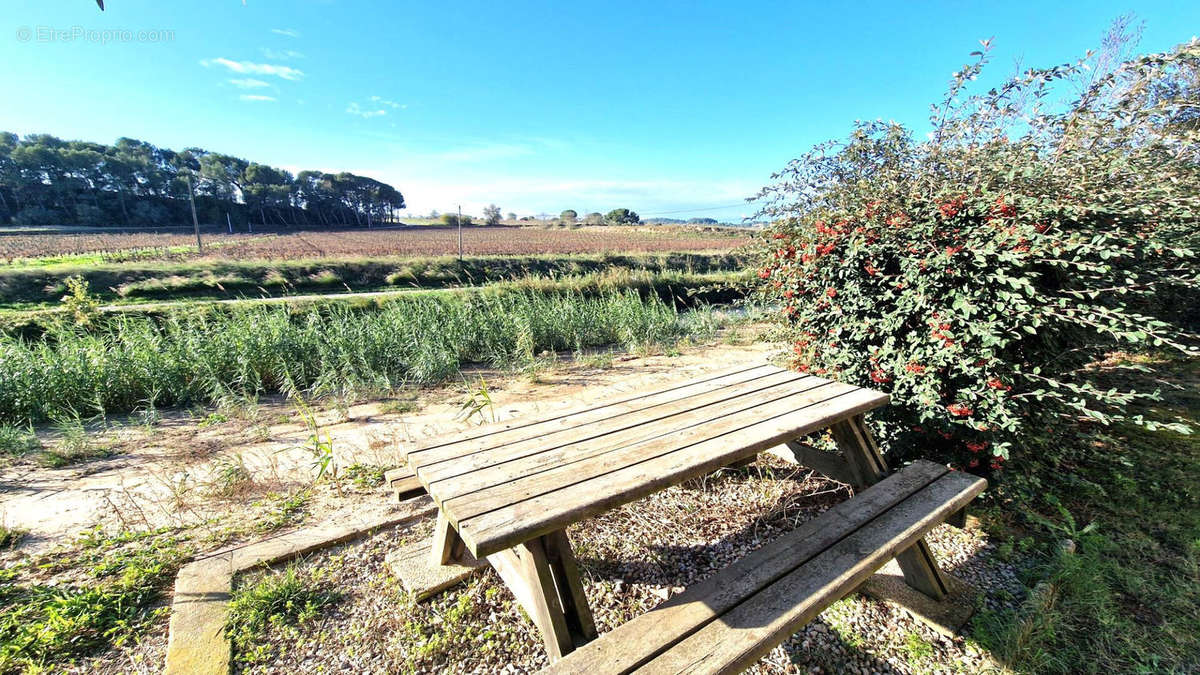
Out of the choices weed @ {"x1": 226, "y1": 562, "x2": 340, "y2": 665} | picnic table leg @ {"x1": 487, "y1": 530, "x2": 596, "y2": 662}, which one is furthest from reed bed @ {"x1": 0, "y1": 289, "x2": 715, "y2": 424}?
picnic table leg @ {"x1": 487, "y1": 530, "x2": 596, "y2": 662}

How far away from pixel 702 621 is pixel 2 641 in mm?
2330

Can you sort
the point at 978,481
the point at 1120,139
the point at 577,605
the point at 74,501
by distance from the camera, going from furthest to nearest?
the point at 1120,139, the point at 74,501, the point at 978,481, the point at 577,605

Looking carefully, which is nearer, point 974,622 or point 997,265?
point 974,622

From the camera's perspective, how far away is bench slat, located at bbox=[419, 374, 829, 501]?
132cm

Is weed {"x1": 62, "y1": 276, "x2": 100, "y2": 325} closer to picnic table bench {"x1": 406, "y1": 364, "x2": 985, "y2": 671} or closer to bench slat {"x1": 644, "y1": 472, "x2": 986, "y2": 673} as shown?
picnic table bench {"x1": 406, "y1": 364, "x2": 985, "y2": 671}

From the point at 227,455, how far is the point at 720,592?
3.46m

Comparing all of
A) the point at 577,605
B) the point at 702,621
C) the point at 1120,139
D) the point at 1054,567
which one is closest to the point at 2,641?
the point at 577,605

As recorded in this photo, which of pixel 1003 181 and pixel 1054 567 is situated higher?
pixel 1003 181

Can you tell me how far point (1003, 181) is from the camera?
2.56 metres

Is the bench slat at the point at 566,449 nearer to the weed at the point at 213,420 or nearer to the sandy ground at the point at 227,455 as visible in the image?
the sandy ground at the point at 227,455

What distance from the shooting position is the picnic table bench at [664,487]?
114 centimetres

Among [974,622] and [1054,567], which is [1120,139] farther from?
[974,622]

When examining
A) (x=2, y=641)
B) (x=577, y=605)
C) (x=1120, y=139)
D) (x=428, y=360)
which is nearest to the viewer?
(x=577, y=605)

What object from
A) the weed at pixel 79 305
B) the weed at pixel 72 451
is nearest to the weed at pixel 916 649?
the weed at pixel 72 451
